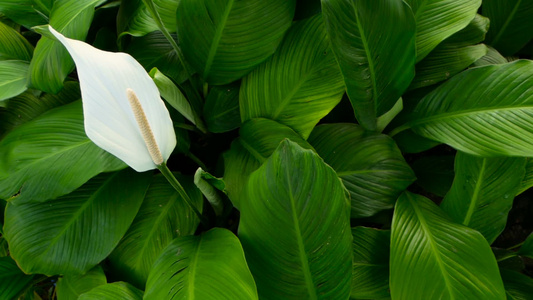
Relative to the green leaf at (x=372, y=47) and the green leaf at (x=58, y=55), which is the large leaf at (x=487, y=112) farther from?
the green leaf at (x=58, y=55)

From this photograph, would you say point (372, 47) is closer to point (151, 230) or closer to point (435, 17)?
point (435, 17)

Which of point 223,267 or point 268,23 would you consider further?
point 268,23

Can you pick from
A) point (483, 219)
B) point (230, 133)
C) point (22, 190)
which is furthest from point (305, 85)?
point (22, 190)

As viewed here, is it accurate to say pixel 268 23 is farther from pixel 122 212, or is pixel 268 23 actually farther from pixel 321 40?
pixel 122 212

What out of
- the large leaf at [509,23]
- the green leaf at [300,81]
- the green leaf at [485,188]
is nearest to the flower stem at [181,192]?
the green leaf at [300,81]

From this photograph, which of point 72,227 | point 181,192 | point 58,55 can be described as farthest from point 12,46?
point 181,192
